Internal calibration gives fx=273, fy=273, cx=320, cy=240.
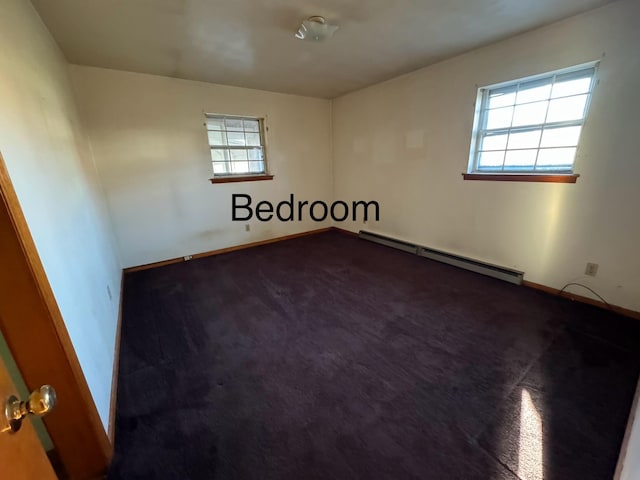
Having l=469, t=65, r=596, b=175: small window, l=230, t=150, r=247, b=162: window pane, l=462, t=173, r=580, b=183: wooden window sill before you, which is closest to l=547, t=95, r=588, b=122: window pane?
l=469, t=65, r=596, b=175: small window

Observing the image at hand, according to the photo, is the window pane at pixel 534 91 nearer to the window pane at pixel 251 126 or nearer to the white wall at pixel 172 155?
the white wall at pixel 172 155

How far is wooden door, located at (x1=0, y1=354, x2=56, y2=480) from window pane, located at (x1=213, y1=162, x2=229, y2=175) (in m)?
3.69

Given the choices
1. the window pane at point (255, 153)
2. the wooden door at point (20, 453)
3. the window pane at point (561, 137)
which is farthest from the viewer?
the window pane at point (255, 153)

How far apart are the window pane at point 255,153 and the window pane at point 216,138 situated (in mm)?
407

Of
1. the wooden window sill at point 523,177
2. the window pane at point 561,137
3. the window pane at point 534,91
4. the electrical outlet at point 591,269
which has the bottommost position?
the electrical outlet at point 591,269

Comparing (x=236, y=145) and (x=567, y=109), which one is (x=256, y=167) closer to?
(x=236, y=145)

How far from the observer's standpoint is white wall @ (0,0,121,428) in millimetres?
1148

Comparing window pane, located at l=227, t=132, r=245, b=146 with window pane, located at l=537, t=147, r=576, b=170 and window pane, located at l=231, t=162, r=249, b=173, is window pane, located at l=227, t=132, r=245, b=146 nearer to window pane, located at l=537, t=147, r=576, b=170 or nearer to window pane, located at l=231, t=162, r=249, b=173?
window pane, located at l=231, t=162, r=249, b=173

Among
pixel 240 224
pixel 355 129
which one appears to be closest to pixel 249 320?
pixel 240 224

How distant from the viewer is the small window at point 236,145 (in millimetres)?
3871

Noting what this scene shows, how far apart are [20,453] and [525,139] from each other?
12.0 feet

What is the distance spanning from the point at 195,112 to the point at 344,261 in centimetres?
278

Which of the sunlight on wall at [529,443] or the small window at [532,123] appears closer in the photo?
the sunlight on wall at [529,443]

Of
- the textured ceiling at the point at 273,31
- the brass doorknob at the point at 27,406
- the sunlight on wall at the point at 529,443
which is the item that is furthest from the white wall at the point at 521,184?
the brass doorknob at the point at 27,406
